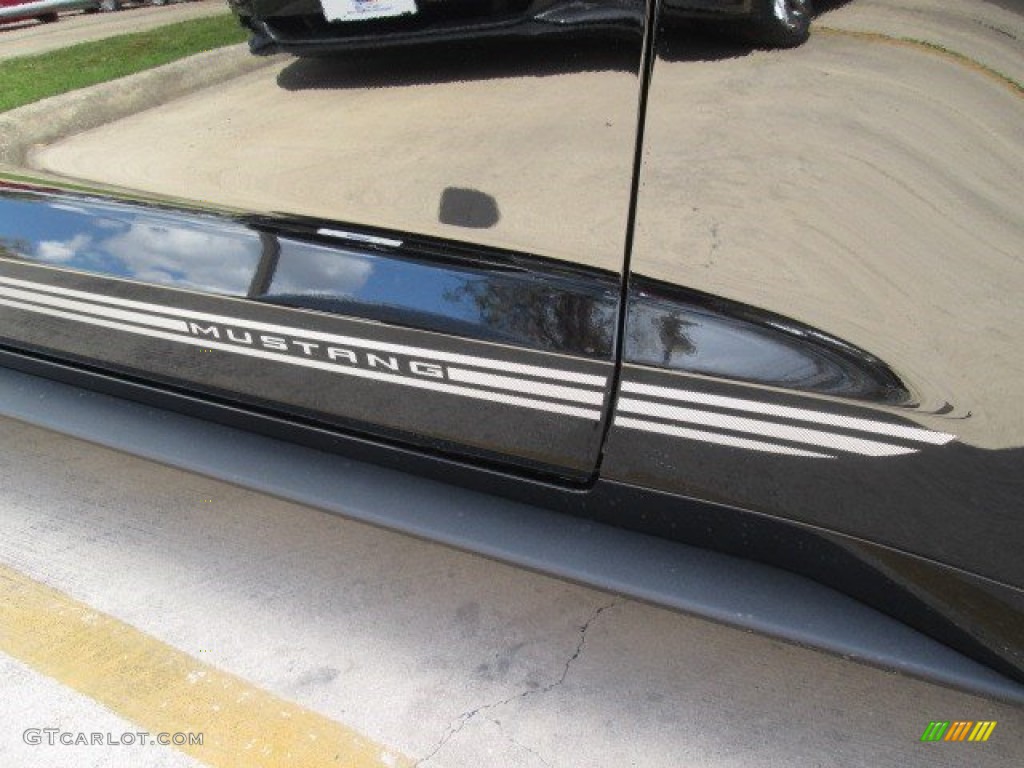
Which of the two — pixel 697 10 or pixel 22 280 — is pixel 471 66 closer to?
pixel 697 10

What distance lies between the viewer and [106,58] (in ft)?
5.17

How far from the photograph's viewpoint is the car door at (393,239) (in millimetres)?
1181

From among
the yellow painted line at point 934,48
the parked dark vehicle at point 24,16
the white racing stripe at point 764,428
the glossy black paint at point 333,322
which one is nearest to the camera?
the yellow painted line at point 934,48

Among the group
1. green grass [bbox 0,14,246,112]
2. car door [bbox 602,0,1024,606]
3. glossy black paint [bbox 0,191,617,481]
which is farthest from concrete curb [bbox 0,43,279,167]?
car door [bbox 602,0,1024,606]

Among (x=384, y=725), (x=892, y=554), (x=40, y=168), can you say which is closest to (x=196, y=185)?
(x=40, y=168)

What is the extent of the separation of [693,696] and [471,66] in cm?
125

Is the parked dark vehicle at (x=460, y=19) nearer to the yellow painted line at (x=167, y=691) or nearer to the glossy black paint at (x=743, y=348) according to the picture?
the glossy black paint at (x=743, y=348)

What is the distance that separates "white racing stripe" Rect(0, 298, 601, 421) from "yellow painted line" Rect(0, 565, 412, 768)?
27.2 inches

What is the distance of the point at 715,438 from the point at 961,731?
2.68ft

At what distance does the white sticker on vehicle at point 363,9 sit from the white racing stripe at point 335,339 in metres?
0.51

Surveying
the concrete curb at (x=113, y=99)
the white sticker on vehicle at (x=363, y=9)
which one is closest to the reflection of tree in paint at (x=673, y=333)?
the white sticker on vehicle at (x=363, y=9)

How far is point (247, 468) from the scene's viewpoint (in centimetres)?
165

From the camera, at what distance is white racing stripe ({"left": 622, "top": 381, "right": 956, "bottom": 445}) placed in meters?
1.13

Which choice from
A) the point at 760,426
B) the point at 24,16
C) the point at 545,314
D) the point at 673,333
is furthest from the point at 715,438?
the point at 24,16
